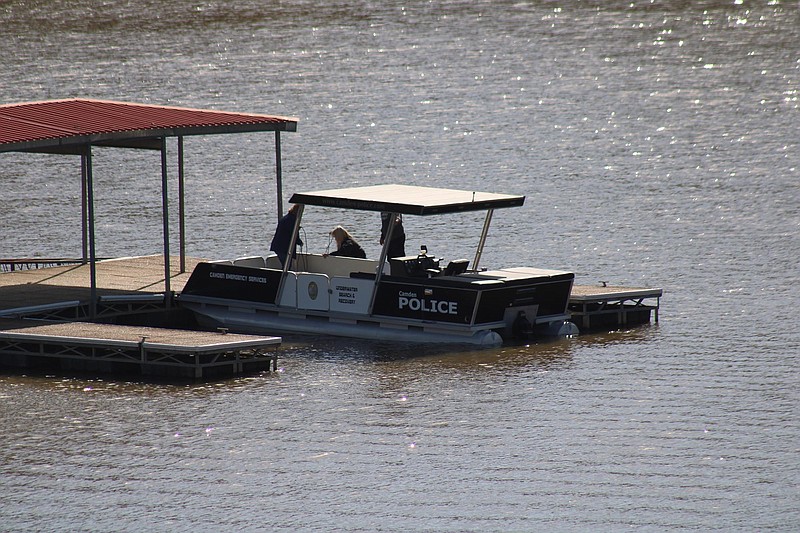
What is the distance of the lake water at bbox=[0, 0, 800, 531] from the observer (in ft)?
50.2

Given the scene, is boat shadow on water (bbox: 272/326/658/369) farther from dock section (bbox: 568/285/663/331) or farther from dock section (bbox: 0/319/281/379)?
dock section (bbox: 0/319/281/379)

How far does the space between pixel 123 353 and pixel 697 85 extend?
45.6 metres

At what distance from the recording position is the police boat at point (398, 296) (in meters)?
21.9

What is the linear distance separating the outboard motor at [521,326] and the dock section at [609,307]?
1244 mm

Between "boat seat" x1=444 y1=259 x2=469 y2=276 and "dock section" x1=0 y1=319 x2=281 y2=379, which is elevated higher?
"boat seat" x1=444 y1=259 x2=469 y2=276

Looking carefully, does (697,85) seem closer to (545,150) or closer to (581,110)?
(581,110)

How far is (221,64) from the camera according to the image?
68.9m

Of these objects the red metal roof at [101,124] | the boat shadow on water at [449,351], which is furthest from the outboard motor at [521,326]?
the red metal roof at [101,124]

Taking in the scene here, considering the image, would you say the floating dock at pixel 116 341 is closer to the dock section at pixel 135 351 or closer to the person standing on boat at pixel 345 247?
the dock section at pixel 135 351

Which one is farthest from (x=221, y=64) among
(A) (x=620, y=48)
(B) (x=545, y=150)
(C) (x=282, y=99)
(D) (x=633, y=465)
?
(D) (x=633, y=465)

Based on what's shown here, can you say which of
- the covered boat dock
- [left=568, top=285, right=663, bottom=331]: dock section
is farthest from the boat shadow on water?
the covered boat dock

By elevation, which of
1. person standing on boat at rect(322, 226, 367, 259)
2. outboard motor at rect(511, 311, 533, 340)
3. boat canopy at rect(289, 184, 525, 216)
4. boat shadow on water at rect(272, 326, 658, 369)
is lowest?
boat shadow on water at rect(272, 326, 658, 369)

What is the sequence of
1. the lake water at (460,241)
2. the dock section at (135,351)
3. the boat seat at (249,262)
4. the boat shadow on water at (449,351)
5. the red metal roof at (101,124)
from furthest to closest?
the boat seat at (249,262), the red metal roof at (101,124), the boat shadow on water at (449,351), the dock section at (135,351), the lake water at (460,241)

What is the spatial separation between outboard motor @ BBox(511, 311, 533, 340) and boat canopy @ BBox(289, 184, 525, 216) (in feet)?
5.31
